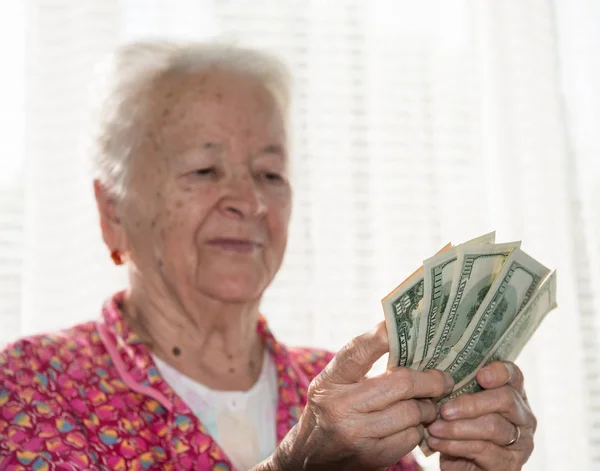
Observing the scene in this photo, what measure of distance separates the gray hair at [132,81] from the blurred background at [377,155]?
43 cm

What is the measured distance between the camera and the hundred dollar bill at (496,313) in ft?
3.90

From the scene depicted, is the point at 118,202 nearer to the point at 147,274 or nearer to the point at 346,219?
the point at 147,274

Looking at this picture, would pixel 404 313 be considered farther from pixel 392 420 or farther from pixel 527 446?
pixel 527 446

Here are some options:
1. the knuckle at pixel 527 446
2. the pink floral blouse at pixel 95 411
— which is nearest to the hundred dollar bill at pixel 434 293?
the knuckle at pixel 527 446

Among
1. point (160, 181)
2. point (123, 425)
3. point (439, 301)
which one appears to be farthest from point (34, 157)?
point (439, 301)

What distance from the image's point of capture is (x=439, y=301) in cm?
114

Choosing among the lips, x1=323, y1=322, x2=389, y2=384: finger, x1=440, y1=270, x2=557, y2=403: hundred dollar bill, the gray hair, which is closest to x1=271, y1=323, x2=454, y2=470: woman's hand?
x1=323, y1=322, x2=389, y2=384: finger

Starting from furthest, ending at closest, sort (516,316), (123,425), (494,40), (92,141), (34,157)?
(494,40) → (34,157) → (92,141) → (123,425) → (516,316)

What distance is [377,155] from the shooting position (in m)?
2.36

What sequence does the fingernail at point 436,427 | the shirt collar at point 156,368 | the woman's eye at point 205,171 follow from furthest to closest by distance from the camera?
the woman's eye at point 205,171 → the shirt collar at point 156,368 → the fingernail at point 436,427

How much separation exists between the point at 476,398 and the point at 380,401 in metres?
0.21

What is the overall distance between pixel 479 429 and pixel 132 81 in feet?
3.18

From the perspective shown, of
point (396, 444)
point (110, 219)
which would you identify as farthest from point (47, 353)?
point (396, 444)

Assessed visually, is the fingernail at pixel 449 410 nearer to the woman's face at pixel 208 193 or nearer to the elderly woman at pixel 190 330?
the elderly woman at pixel 190 330
